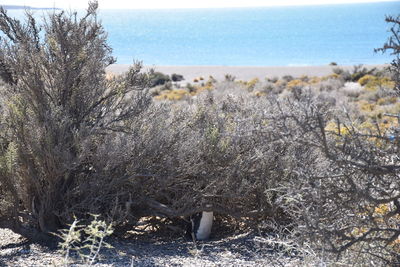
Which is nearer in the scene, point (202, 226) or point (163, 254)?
point (163, 254)

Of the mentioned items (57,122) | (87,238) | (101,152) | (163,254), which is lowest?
(163,254)

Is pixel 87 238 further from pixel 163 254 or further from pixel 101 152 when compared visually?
pixel 101 152

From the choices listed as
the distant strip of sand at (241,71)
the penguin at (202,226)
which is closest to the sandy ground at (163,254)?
the penguin at (202,226)

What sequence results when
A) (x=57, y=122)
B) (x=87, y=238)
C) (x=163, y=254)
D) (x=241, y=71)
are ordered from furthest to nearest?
(x=241, y=71) → (x=57, y=122) → (x=163, y=254) → (x=87, y=238)

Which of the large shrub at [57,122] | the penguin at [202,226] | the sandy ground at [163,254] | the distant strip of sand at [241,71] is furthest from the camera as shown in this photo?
the distant strip of sand at [241,71]

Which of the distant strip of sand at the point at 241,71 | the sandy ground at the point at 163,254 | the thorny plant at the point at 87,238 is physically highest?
the distant strip of sand at the point at 241,71

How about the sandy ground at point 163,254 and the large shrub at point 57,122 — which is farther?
the large shrub at point 57,122

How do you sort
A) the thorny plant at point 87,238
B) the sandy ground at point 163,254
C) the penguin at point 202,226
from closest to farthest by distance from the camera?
the thorny plant at point 87,238 < the sandy ground at point 163,254 < the penguin at point 202,226

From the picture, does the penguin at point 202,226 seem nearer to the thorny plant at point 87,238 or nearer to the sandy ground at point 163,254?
the sandy ground at point 163,254

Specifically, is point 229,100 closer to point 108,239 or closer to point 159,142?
point 159,142

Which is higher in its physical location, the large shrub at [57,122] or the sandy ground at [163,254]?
the large shrub at [57,122]

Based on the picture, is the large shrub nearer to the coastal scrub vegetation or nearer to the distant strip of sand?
the coastal scrub vegetation

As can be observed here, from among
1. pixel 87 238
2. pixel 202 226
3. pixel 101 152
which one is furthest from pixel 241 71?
pixel 87 238

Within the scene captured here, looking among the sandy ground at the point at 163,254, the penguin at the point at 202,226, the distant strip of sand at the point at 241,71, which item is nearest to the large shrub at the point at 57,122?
the sandy ground at the point at 163,254
